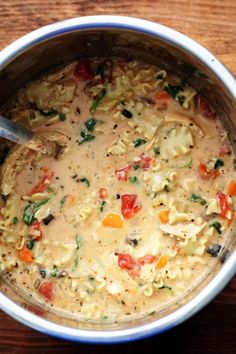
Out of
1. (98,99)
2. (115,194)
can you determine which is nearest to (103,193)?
(115,194)

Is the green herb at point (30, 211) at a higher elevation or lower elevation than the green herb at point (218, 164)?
lower

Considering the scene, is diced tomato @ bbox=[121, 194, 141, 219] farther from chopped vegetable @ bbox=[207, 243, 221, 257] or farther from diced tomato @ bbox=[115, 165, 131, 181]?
chopped vegetable @ bbox=[207, 243, 221, 257]

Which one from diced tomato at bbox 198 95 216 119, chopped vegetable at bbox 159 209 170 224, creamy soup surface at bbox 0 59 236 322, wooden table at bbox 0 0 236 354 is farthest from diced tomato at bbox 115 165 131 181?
wooden table at bbox 0 0 236 354

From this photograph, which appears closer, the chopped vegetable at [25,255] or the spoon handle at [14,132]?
the spoon handle at [14,132]

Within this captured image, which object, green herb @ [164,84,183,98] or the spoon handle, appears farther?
green herb @ [164,84,183,98]

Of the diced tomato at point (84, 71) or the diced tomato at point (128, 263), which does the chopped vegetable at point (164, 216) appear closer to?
the diced tomato at point (128, 263)

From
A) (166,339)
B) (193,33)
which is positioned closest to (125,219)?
(166,339)

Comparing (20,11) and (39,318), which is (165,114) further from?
(39,318)

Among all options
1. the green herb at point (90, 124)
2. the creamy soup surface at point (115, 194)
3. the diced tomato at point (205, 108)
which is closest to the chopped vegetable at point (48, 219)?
the creamy soup surface at point (115, 194)
